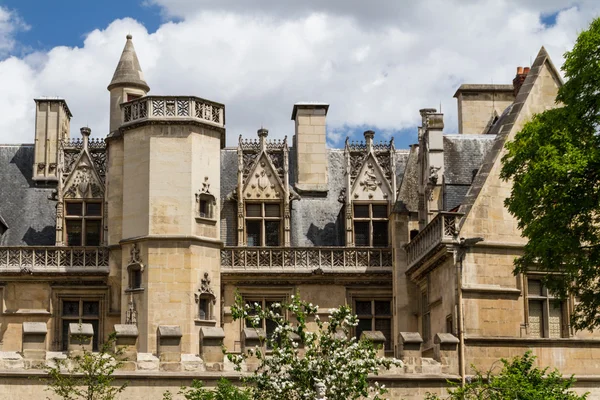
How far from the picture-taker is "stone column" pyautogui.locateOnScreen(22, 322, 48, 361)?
85.4ft

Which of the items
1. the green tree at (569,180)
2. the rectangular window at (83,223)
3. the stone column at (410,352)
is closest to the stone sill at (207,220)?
the rectangular window at (83,223)

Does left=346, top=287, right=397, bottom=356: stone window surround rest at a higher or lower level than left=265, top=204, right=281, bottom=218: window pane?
lower

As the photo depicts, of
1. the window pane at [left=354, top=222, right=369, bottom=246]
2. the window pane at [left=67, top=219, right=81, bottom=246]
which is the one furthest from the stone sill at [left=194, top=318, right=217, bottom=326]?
the window pane at [left=354, top=222, right=369, bottom=246]

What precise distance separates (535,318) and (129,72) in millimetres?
14315

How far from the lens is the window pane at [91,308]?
34.2 meters

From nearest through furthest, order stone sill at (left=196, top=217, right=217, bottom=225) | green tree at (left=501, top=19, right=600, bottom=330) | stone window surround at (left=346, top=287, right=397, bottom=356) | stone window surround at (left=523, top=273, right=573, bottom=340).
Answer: green tree at (left=501, top=19, right=600, bottom=330)
stone window surround at (left=523, top=273, right=573, bottom=340)
stone sill at (left=196, top=217, right=217, bottom=225)
stone window surround at (left=346, top=287, right=397, bottom=356)

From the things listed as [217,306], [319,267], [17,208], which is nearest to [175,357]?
[217,306]

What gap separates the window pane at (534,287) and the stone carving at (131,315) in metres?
9.81

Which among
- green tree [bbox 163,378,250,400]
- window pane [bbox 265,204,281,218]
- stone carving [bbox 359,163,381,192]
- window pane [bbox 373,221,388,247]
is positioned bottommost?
green tree [bbox 163,378,250,400]

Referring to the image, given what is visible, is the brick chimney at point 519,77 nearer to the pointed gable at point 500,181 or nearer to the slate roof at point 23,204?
the pointed gable at point 500,181

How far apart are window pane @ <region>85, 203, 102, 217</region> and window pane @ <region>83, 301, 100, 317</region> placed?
259 centimetres

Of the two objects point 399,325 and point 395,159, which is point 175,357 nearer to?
point 399,325

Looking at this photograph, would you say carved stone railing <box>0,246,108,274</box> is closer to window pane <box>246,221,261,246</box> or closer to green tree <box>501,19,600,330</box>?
window pane <box>246,221,261,246</box>

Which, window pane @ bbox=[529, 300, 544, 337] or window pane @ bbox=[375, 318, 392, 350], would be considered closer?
window pane @ bbox=[529, 300, 544, 337]
